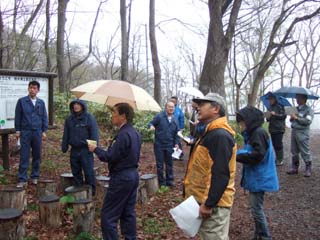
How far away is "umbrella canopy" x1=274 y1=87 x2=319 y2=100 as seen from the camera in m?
8.14

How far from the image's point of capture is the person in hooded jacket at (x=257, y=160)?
4.34 meters

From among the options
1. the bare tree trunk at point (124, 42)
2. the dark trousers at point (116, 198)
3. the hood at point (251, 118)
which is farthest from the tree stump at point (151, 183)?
the bare tree trunk at point (124, 42)

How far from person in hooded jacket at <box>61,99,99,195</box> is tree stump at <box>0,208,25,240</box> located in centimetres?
185

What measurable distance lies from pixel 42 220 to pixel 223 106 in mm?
3357

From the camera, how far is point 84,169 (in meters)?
6.28

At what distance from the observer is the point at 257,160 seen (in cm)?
433

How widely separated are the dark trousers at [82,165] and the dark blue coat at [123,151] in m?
2.09

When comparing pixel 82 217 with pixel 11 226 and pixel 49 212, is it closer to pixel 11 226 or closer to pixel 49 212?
pixel 49 212

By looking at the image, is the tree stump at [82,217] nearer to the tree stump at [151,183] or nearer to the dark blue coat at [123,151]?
the dark blue coat at [123,151]

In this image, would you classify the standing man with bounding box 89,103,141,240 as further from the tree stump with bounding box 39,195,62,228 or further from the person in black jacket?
the person in black jacket

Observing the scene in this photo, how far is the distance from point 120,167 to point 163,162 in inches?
139

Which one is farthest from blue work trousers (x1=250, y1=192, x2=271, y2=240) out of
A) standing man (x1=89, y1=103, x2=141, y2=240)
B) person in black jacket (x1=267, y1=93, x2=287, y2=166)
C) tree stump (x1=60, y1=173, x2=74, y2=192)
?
person in black jacket (x1=267, y1=93, x2=287, y2=166)

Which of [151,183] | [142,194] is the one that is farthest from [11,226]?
[151,183]

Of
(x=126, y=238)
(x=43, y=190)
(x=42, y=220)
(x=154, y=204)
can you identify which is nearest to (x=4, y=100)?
(x=43, y=190)
